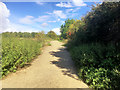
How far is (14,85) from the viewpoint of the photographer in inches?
107

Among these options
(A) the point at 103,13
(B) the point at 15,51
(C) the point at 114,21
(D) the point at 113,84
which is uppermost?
(A) the point at 103,13

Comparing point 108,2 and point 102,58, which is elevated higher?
point 108,2

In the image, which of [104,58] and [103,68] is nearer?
[103,68]

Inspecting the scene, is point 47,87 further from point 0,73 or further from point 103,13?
point 103,13

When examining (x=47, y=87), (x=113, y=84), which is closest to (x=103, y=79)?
(x=113, y=84)

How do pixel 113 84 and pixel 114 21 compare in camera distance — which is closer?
pixel 113 84

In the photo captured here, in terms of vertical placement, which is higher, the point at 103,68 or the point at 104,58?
the point at 104,58

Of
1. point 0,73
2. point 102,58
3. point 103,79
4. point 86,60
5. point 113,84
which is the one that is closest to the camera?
point 113,84

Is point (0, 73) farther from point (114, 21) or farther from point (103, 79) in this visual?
point (114, 21)

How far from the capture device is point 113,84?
238 centimetres

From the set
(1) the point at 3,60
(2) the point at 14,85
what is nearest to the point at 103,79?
(2) the point at 14,85

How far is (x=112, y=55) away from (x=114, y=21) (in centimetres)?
230

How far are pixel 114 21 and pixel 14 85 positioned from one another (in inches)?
223

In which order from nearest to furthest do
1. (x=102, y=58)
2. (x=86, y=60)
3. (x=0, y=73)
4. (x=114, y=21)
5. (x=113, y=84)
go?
(x=113, y=84), (x=0, y=73), (x=102, y=58), (x=86, y=60), (x=114, y=21)
